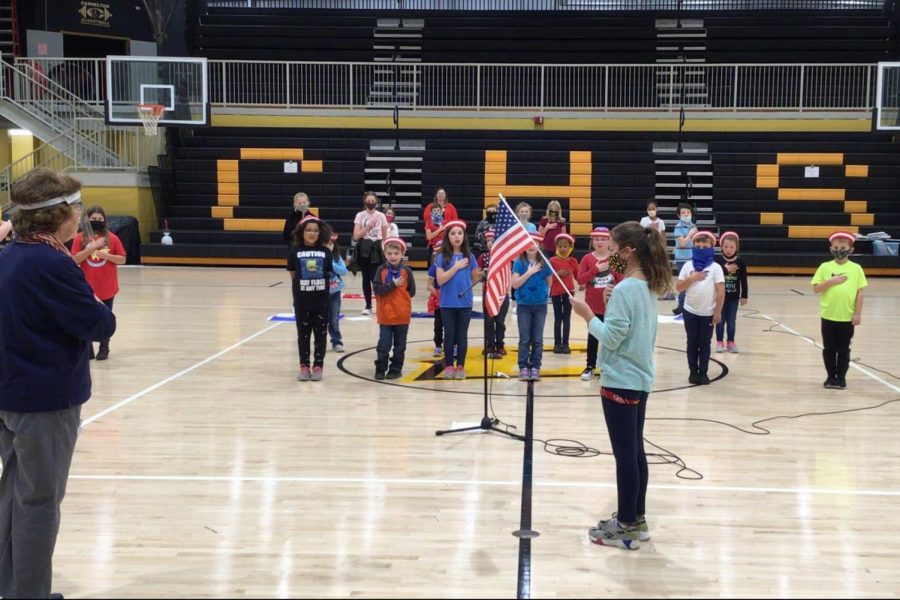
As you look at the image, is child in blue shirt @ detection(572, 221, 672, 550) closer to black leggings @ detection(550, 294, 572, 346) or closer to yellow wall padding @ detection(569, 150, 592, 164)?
black leggings @ detection(550, 294, 572, 346)

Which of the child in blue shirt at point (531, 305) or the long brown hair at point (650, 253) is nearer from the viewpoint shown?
the long brown hair at point (650, 253)

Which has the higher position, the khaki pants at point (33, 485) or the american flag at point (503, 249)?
the american flag at point (503, 249)

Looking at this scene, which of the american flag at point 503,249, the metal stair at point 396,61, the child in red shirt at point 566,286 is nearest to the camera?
the american flag at point 503,249

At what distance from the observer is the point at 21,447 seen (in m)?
3.84

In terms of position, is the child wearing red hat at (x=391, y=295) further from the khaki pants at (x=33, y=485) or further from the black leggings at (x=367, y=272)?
the khaki pants at (x=33, y=485)

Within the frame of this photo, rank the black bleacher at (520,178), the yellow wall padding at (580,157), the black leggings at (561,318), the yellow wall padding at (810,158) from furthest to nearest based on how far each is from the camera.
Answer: the yellow wall padding at (580,157) < the yellow wall padding at (810,158) < the black bleacher at (520,178) < the black leggings at (561,318)

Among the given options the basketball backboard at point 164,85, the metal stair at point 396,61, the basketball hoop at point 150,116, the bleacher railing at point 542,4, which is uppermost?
the bleacher railing at point 542,4

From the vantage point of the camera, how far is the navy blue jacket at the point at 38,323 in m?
3.82

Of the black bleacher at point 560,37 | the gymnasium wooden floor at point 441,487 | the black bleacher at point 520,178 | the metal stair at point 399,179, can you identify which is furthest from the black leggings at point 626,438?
the black bleacher at point 560,37

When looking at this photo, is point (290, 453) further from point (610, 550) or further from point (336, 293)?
point (336, 293)

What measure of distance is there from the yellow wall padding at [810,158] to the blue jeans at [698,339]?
14951 millimetres

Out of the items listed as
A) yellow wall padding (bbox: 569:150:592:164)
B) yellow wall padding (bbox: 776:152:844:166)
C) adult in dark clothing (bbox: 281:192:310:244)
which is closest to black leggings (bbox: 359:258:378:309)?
adult in dark clothing (bbox: 281:192:310:244)

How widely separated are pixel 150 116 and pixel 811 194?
15527 millimetres

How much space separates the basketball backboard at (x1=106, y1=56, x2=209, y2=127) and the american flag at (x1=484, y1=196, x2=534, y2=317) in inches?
628
